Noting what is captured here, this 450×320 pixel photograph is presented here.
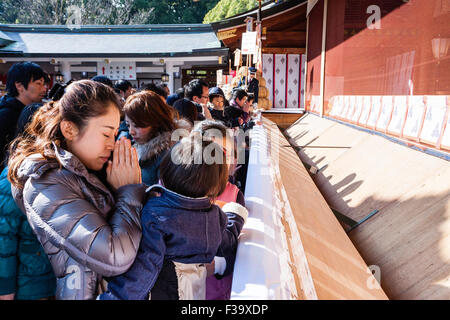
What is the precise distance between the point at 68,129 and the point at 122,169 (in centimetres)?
20

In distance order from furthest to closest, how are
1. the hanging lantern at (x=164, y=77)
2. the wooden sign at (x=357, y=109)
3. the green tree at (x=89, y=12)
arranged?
the green tree at (x=89, y=12) < the hanging lantern at (x=164, y=77) < the wooden sign at (x=357, y=109)

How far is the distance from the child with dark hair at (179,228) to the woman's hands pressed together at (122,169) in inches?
3.4

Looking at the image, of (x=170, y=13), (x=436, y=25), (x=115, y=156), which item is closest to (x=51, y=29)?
(x=170, y=13)

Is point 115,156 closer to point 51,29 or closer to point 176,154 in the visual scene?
point 176,154

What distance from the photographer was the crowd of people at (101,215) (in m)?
0.97

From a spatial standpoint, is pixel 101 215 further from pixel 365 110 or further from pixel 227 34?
pixel 227 34

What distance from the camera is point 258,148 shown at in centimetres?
330

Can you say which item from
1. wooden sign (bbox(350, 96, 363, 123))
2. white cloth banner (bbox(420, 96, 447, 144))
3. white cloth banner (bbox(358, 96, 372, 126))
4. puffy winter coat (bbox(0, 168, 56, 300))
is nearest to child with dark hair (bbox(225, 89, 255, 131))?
white cloth banner (bbox(358, 96, 372, 126))

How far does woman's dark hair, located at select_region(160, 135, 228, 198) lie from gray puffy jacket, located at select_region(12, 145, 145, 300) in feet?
0.37

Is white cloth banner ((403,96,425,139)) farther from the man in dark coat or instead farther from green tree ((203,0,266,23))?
green tree ((203,0,266,23))

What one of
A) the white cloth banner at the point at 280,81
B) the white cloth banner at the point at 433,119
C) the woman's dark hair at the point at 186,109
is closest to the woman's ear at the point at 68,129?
the woman's dark hair at the point at 186,109

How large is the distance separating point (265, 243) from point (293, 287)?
8.1 inches

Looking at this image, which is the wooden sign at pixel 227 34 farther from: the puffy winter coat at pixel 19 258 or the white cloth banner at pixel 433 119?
the puffy winter coat at pixel 19 258

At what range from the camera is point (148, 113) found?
1894 mm
